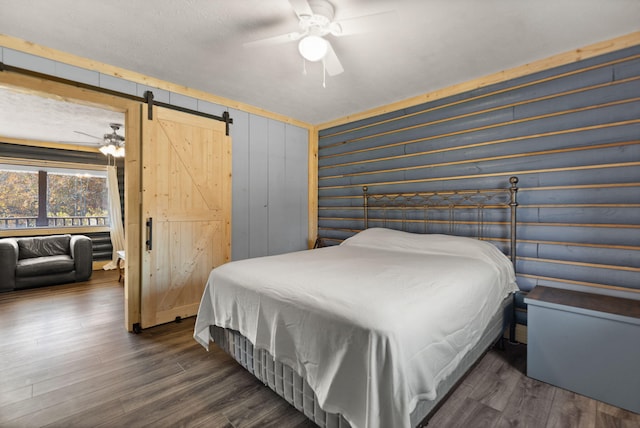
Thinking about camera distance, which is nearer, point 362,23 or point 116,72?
point 362,23

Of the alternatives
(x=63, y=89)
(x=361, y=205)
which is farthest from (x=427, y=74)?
(x=63, y=89)

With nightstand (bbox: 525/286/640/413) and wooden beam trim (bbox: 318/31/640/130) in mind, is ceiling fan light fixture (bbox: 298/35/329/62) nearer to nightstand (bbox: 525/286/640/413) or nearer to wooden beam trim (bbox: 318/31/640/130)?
wooden beam trim (bbox: 318/31/640/130)

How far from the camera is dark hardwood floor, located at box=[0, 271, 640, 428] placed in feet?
5.82

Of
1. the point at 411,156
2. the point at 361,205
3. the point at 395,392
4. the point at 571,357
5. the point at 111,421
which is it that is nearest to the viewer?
the point at 395,392

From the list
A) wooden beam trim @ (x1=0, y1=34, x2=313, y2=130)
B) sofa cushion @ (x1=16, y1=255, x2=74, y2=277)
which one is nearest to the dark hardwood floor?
sofa cushion @ (x1=16, y1=255, x2=74, y2=277)

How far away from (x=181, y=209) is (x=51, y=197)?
5059 millimetres

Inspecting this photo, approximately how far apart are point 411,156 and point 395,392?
120 inches

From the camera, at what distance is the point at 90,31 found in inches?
92.1

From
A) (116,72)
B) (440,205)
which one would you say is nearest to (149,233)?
(116,72)

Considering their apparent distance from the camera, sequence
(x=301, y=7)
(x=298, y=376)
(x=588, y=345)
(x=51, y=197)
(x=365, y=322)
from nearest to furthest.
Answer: (x=365, y=322) → (x=298, y=376) → (x=301, y=7) → (x=588, y=345) → (x=51, y=197)

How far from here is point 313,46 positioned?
2.02 m

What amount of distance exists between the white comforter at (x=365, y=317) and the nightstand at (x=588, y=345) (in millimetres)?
338

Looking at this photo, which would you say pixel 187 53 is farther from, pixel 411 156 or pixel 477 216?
pixel 477 216

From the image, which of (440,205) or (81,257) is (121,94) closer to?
(81,257)
